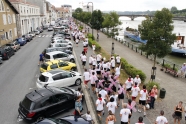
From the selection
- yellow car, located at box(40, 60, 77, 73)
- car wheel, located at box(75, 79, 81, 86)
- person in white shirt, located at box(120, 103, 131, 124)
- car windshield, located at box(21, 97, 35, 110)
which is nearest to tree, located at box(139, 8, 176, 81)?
car wheel, located at box(75, 79, 81, 86)

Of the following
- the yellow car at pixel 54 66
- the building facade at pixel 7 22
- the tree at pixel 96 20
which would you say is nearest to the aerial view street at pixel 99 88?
the yellow car at pixel 54 66

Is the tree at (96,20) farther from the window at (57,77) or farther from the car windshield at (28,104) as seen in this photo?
the car windshield at (28,104)

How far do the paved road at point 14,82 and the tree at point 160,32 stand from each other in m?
8.40

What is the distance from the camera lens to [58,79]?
512 inches

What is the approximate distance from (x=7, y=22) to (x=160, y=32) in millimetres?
28929

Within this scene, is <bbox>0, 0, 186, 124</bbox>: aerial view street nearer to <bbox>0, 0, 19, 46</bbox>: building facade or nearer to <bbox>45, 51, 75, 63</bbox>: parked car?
<bbox>45, 51, 75, 63</bbox>: parked car

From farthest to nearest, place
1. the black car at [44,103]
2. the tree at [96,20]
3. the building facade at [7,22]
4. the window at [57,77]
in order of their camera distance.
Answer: the tree at [96,20] → the building facade at [7,22] → the window at [57,77] → the black car at [44,103]

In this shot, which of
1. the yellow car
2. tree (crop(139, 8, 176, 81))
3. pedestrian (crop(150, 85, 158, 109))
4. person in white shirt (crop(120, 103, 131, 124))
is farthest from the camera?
the yellow car

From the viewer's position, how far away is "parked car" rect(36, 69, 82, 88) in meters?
12.6

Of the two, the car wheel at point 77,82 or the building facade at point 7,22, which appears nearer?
the car wheel at point 77,82

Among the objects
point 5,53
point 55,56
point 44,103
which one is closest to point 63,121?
point 44,103

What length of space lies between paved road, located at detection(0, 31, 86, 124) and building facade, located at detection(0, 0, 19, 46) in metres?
10.1

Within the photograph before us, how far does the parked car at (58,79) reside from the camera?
12.6 metres

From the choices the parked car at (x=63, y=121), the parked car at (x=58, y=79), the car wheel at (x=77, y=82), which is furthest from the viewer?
the car wheel at (x=77, y=82)
